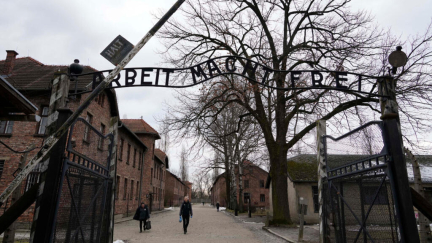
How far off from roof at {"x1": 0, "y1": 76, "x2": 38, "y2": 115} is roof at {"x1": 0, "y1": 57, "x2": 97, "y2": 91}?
9.95 meters

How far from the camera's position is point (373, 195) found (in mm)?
4852

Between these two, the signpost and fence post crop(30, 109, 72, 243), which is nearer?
fence post crop(30, 109, 72, 243)

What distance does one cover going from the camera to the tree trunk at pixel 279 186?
15.8 m

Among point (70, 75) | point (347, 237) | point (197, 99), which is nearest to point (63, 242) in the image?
point (70, 75)

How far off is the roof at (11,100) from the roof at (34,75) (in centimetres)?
995

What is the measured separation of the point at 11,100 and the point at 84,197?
96.2 inches

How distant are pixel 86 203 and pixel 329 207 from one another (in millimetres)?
4557

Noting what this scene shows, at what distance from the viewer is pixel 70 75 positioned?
208 inches

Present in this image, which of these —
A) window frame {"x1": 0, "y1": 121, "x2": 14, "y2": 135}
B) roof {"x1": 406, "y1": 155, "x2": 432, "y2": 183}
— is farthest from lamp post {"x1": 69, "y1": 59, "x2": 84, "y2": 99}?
roof {"x1": 406, "y1": 155, "x2": 432, "y2": 183}

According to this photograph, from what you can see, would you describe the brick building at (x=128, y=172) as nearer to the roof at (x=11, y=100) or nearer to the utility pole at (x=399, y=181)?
the roof at (x=11, y=100)

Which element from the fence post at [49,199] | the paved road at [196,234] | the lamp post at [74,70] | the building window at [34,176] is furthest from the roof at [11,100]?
the paved road at [196,234]

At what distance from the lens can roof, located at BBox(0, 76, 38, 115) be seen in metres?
5.16

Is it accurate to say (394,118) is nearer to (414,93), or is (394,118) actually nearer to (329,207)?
(329,207)

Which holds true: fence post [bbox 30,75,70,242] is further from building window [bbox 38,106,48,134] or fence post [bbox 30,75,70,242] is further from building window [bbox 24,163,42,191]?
building window [bbox 38,106,48,134]
